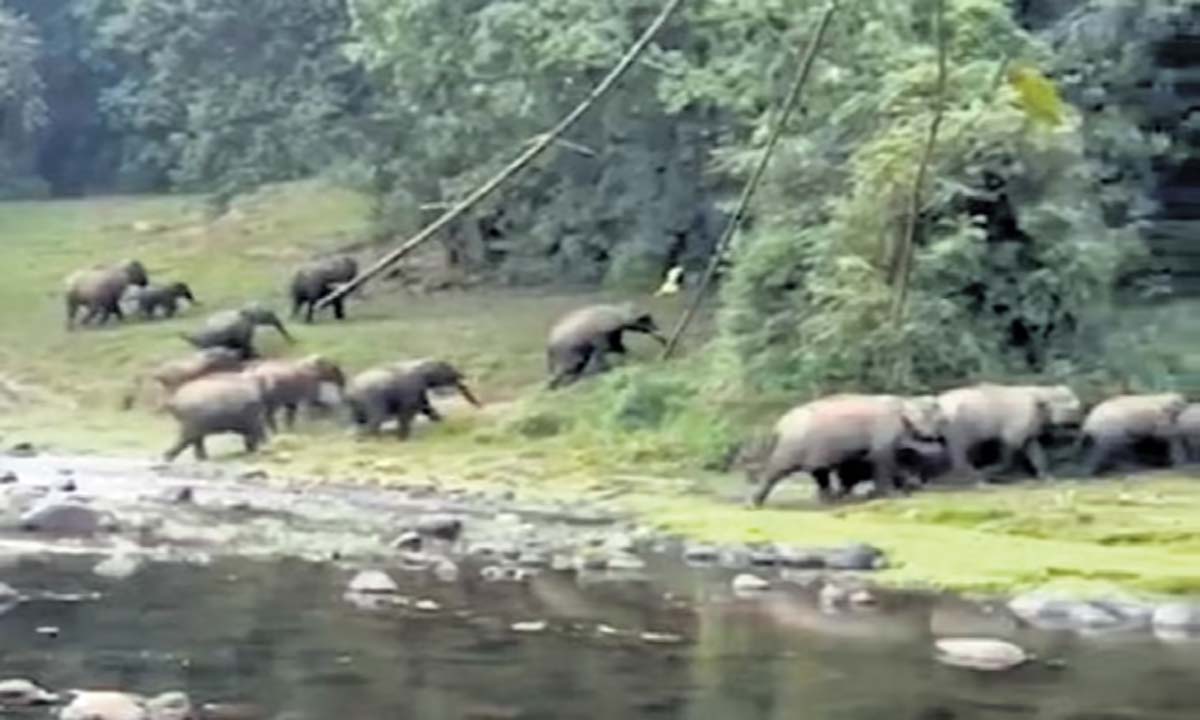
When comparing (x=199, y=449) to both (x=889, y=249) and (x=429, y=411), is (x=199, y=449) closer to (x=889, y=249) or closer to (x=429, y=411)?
(x=429, y=411)

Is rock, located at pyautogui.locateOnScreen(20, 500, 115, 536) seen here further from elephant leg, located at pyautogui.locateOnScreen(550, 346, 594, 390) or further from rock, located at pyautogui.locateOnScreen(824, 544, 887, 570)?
elephant leg, located at pyautogui.locateOnScreen(550, 346, 594, 390)

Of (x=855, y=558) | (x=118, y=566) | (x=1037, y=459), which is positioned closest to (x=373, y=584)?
(x=118, y=566)

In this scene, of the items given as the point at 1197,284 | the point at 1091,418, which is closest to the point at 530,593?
the point at 1091,418

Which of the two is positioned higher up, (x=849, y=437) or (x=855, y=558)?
(x=849, y=437)

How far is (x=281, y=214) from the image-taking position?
45.6 m

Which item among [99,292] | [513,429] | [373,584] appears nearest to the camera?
[373,584]

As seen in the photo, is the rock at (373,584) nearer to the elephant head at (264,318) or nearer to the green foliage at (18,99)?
the elephant head at (264,318)

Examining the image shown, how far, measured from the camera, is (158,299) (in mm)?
38000

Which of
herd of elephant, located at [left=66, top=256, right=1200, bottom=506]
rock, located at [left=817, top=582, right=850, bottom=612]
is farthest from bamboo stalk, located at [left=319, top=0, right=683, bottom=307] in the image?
rock, located at [left=817, top=582, right=850, bottom=612]

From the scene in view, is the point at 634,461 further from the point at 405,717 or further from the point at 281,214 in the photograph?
the point at 281,214

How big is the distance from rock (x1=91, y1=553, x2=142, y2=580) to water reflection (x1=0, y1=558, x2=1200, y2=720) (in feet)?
0.48

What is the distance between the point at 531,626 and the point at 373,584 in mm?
2153

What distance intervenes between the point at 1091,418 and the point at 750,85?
216 inches

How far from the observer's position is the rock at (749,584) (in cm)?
1738
